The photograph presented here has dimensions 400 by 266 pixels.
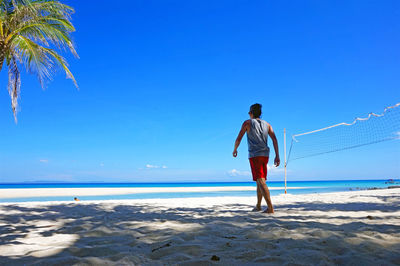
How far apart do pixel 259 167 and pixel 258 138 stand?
0.46 metres

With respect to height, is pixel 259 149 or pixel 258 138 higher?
pixel 258 138

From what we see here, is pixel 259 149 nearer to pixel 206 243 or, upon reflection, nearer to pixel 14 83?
pixel 206 243

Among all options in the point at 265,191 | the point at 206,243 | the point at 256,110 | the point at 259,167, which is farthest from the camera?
the point at 256,110

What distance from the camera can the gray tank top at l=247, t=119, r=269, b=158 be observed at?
12.9ft

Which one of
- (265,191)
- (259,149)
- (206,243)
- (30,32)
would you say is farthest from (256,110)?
(30,32)

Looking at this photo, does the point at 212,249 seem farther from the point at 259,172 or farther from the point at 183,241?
the point at 259,172

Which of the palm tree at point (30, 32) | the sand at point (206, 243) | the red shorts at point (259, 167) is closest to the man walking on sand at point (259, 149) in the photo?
the red shorts at point (259, 167)

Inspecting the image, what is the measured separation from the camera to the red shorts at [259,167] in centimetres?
385

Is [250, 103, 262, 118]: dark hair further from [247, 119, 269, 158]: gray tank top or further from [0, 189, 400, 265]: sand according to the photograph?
[0, 189, 400, 265]: sand

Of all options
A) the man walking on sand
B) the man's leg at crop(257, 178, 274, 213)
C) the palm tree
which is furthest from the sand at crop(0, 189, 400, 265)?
the palm tree

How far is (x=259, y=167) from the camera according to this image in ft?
12.7

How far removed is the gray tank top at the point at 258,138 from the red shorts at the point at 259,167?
0.21ft

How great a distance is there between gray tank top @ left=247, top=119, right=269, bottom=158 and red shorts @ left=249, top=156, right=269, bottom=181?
65 mm

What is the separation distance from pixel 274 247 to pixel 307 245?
292 millimetres
